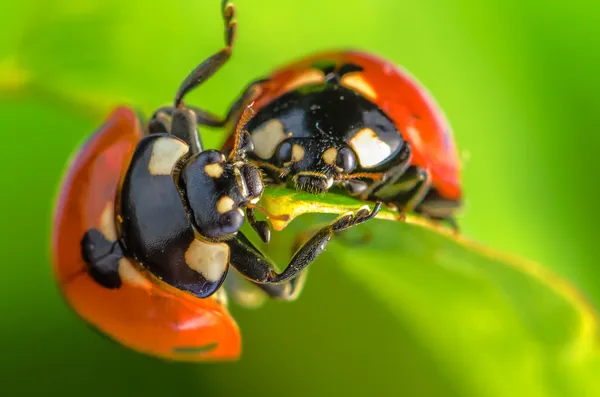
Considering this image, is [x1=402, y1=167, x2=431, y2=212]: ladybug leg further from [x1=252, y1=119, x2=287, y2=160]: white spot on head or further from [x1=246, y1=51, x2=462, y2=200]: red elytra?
[x1=252, y1=119, x2=287, y2=160]: white spot on head

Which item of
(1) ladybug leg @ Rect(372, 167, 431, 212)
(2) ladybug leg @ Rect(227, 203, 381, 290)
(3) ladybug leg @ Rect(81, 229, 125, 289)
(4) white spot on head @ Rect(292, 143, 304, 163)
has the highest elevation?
(1) ladybug leg @ Rect(372, 167, 431, 212)

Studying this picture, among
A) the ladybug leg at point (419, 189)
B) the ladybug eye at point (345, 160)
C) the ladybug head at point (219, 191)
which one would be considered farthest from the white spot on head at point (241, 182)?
the ladybug leg at point (419, 189)

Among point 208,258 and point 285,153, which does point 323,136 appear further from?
point 208,258

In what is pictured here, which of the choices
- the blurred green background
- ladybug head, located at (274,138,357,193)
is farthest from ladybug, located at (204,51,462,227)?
the blurred green background

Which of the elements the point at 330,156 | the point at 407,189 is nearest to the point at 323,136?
the point at 330,156

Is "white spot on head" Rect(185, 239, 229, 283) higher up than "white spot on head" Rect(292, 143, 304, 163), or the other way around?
"white spot on head" Rect(292, 143, 304, 163)

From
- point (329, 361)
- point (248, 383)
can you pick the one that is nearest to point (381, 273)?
point (329, 361)

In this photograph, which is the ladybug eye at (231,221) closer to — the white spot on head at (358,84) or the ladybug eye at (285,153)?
the ladybug eye at (285,153)
